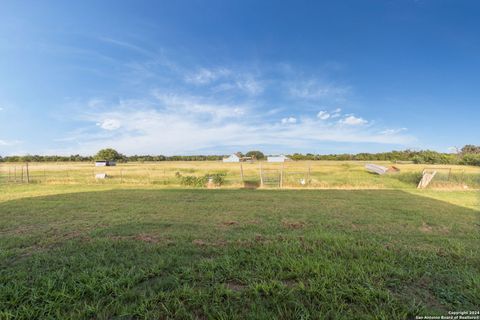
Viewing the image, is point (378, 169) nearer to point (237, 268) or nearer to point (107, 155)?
point (237, 268)

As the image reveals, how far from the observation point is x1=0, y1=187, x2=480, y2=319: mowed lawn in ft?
7.93

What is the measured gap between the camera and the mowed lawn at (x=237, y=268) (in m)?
2.42

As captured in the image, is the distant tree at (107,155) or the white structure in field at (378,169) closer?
the white structure in field at (378,169)

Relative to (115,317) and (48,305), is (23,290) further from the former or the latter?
(115,317)

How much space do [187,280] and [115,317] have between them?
90 cm

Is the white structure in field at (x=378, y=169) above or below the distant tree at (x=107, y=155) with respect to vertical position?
below

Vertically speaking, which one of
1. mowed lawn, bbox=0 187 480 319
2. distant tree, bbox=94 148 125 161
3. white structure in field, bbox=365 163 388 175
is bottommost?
white structure in field, bbox=365 163 388 175

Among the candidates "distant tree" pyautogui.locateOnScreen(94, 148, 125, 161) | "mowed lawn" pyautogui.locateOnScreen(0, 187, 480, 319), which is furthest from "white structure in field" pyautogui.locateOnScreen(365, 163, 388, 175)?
"distant tree" pyautogui.locateOnScreen(94, 148, 125, 161)

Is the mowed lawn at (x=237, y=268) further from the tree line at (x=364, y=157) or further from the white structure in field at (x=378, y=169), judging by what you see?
the tree line at (x=364, y=157)

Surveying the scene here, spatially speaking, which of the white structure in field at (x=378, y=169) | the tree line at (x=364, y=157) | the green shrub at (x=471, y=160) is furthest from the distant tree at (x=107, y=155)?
the green shrub at (x=471, y=160)

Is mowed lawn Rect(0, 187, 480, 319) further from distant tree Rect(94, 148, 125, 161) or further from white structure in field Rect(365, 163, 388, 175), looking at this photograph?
distant tree Rect(94, 148, 125, 161)

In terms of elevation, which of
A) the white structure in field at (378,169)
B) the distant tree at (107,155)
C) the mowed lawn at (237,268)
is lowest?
the white structure in field at (378,169)

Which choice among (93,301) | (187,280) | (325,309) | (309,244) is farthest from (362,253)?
(93,301)

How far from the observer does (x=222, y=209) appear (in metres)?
7.84
